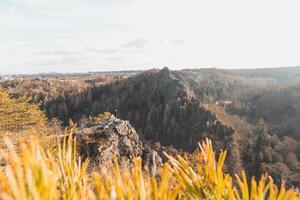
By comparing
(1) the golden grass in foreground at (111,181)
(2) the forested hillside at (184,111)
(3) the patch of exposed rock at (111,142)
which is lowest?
(2) the forested hillside at (184,111)

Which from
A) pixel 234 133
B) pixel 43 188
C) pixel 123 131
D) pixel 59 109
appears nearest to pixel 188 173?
pixel 43 188

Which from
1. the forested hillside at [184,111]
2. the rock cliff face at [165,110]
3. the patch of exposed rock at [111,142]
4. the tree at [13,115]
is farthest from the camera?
the rock cliff face at [165,110]

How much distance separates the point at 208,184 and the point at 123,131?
2589 centimetres

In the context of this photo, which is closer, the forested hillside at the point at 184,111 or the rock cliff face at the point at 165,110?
the forested hillside at the point at 184,111

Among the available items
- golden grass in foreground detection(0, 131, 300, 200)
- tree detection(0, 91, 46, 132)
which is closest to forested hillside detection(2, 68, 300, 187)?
tree detection(0, 91, 46, 132)

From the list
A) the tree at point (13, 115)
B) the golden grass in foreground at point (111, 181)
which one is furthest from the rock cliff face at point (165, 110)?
the golden grass in foreground at point (111, 181)

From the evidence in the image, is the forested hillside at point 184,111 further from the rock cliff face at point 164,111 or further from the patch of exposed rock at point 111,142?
the patch of exposed rock at point 111,142

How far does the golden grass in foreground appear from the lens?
981 mm

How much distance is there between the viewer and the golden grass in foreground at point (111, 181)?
38.6 inches

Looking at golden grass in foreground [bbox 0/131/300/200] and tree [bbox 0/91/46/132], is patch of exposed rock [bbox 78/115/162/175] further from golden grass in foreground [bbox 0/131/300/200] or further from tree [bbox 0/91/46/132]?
golden grass in foreground [bbox 0/131/300/200]

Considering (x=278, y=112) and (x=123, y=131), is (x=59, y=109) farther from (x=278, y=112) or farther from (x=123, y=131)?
(x=123, y=131)

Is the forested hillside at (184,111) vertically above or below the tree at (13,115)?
below

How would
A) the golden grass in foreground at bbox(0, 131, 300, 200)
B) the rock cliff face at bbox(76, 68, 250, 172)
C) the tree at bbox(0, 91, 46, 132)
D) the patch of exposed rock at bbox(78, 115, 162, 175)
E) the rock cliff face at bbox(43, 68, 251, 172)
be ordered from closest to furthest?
the golden grass in foreground at bbox(0, 131, 300, 200), the patch of exposed rock at bbox(78, 115, 162, 175), the tree at bbox(0, 91, 46, 132), the rock cliff face at bbox(43, 68, 251, 172), the rock cliff face at bbox(76, 68, 250, 172)

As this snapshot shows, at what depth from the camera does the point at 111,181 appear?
1.18 metres
